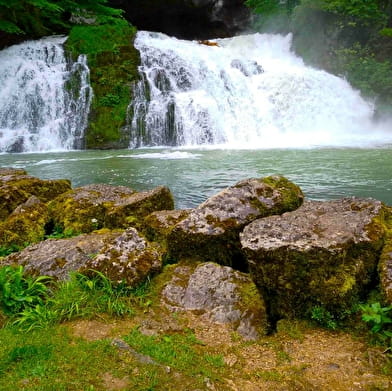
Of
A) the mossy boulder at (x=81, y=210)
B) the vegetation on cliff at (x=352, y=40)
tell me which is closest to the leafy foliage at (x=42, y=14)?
the vegetation on cliff at (x=352, y=40)

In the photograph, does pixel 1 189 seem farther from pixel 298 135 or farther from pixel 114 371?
pixel 298 135

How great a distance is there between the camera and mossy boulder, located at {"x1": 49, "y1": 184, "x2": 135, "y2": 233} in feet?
15.5

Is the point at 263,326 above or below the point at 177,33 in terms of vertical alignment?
below

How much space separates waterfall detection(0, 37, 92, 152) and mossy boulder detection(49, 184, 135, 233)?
456 inches

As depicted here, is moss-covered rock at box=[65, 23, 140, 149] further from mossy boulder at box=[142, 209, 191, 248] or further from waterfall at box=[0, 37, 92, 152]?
mossy boulder at box=[142, 209, 191, 248]

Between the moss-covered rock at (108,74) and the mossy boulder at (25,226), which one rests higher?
the moss-covered rock at (108,74)

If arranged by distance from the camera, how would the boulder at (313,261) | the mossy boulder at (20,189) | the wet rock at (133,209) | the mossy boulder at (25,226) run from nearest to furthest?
the boulder at (313,261)
the mossy boulder at (25,226)
the wet rock at (133,209)
the mossy boulder at (20,189)

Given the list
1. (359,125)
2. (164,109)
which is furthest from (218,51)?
(359,125)

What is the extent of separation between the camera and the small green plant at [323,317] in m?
2.58

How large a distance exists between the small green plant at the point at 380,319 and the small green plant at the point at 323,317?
9.9 inches

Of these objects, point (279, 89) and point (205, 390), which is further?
point (279, 89)

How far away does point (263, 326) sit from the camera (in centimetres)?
270

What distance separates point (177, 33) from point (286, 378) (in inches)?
1218

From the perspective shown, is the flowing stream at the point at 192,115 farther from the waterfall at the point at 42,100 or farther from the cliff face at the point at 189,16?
the cliff face at the point at 189,16
